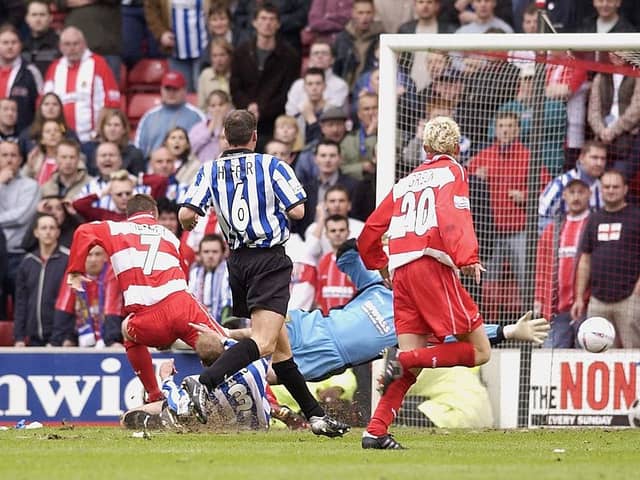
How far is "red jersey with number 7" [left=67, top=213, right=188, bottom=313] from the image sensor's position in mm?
10930

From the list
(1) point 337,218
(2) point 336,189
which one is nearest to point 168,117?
(2) point 336,189

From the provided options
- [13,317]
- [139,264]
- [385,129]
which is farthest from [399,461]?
[13,317]

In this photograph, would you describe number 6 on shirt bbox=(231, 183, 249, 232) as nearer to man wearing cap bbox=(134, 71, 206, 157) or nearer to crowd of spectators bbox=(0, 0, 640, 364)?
crowd of spectators bbox=(0, 0, 640, 364)

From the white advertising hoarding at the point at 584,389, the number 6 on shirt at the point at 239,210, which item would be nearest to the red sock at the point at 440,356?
the number 6 on shirt at the point at 239,210

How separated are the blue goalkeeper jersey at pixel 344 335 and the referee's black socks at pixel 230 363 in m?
2.19

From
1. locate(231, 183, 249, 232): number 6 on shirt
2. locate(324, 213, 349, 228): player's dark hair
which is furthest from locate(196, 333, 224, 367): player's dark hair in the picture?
locate(324, 213, 349, 228): player's dark hair

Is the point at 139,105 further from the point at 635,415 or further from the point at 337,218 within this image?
the point at 635,415

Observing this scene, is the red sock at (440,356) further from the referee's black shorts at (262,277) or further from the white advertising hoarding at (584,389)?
the white advertising hoarding at (584,389)

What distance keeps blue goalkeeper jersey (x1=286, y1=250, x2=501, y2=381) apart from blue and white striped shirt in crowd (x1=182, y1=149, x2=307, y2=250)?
208cm

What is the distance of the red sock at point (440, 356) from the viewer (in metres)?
8.95

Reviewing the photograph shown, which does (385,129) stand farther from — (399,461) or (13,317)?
(13,317)

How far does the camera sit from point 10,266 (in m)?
15.8

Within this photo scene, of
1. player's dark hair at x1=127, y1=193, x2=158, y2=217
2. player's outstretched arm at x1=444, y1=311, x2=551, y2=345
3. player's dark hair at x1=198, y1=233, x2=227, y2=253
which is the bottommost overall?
player's outstretched arm at x1=444, y1=311, x2=551, y2=345

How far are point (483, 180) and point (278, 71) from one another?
384 cm
